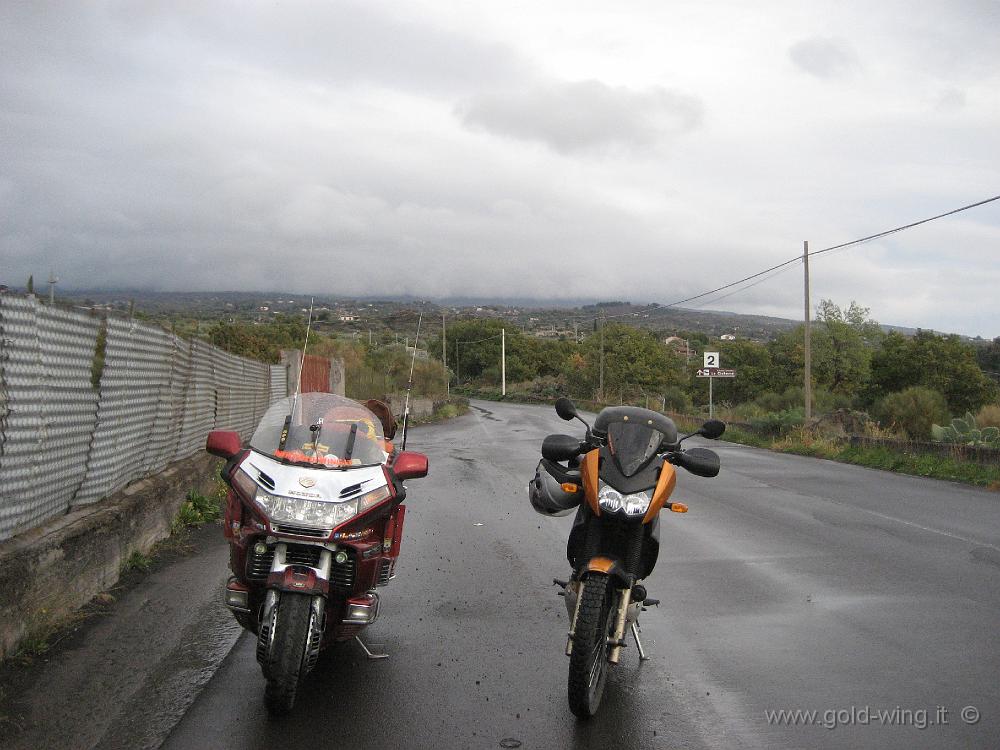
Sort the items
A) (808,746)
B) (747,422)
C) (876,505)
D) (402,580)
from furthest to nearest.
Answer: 1. (747,422)
2. (876,505)
3. (402,580)
4. (808,746)

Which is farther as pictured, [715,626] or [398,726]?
[715,626]

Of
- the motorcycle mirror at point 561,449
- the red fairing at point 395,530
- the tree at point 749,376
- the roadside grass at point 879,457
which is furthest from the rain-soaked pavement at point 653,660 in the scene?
the tree at point 749,376

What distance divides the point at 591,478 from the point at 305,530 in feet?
4.87

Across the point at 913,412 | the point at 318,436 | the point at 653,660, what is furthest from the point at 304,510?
the point at 913,412

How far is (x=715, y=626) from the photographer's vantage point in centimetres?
637

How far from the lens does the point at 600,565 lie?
4.66 m

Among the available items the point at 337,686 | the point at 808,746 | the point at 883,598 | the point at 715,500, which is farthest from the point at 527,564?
the point at 715,500

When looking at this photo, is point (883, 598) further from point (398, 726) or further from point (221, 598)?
point (221, 598)

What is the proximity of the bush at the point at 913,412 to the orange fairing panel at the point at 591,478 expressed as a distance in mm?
28875

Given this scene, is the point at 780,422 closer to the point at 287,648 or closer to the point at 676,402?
the point at 287,648

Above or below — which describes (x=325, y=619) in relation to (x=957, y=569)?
above

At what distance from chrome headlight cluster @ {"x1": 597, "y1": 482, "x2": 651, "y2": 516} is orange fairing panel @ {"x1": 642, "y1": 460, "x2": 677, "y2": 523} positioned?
0.11ft

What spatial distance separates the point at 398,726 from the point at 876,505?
35.1 ft

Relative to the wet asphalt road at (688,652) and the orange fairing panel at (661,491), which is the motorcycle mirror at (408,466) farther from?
the orange fairing panel at (661,491)
